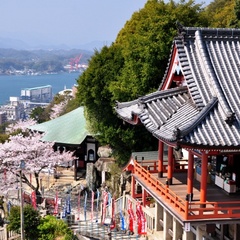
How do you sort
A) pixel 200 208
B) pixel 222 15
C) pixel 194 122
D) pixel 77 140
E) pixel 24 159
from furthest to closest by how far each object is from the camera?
pixel 222 15 → pixel 77 140 → pixel 24 159 → pixel 200 208 → pixel 194 122

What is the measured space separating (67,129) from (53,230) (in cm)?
1720

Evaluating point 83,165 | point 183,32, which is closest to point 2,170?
point 83,165

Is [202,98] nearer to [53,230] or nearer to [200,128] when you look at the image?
[200,128]

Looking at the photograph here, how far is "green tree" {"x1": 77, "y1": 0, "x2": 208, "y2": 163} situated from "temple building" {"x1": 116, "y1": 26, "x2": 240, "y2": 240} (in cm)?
1008

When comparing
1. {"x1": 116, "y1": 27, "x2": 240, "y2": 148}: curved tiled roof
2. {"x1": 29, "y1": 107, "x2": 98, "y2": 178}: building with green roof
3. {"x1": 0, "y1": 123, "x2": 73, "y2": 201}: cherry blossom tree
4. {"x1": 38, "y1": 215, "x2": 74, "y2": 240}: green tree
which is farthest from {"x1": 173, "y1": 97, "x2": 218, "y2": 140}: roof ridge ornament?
{"x1": 29, "y1": 107, "x2": 98, "y2": 178}: building with green roof

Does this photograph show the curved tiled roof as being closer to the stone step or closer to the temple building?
the temple building

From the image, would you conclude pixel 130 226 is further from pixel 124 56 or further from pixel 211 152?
pixel 124 56

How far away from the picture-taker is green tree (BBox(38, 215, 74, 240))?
85.4 ft

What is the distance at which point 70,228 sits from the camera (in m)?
27.2

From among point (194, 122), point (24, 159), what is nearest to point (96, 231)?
point (24, 159)

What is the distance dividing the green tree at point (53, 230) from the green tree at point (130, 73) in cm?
778

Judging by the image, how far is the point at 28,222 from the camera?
2655cm

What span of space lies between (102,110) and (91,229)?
10.2 metres

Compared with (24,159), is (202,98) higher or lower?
higher
